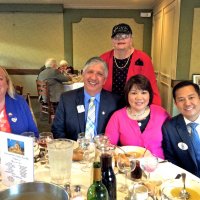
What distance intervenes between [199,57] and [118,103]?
327 centimetres

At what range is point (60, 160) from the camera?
1273 millimetres

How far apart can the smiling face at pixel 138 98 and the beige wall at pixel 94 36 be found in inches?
243

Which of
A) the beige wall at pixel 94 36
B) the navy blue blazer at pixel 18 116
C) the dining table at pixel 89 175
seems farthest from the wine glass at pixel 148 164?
the beige wall at pixel 94 36

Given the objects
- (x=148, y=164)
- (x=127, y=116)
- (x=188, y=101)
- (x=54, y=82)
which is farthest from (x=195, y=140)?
(x=54, y=82)

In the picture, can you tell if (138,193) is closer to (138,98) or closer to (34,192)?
(34,192)

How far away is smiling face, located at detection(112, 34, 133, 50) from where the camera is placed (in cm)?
250

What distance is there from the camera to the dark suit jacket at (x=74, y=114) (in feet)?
7.18

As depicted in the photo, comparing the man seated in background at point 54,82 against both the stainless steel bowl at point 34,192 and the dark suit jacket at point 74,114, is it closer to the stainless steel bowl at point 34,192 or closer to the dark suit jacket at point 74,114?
the dark suit jacket at point 74,114

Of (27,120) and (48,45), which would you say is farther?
(48,45)

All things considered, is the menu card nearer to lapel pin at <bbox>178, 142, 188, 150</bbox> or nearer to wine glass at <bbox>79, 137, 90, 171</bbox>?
wine glass at <bbox>79, 137, 90, 171</bbox>

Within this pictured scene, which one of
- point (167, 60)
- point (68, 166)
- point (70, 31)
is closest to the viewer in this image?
point (68, 166)

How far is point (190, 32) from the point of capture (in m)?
4.83

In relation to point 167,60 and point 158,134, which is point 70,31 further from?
point 158,134

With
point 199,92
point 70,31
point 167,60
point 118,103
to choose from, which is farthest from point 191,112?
point 70,31
